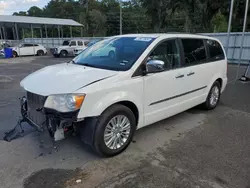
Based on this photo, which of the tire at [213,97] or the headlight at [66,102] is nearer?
the headlight at [66,102]

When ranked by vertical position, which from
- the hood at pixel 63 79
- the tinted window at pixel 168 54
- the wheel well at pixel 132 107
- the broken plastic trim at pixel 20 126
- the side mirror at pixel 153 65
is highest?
the tinted window at pixel 168 54

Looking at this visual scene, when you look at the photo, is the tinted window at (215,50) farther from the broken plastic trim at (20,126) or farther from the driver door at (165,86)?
the broken plastic trim at (20,126)

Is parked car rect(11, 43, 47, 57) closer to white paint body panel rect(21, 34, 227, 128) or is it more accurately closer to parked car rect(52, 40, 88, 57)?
parked car rect(52, 40, 88, 57)

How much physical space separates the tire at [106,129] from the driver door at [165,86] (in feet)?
1.22

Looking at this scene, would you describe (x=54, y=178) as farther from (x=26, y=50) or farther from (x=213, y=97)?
(x=26, y=50)

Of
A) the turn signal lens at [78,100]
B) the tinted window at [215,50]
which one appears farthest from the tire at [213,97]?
the turn signal lens at [78,100]

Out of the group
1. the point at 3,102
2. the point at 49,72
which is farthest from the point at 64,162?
the point at 3,102

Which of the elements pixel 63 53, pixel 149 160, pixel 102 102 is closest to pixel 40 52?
pixel 63 53

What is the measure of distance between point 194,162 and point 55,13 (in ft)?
261

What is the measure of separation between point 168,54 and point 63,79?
1889mm

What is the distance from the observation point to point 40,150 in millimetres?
3268

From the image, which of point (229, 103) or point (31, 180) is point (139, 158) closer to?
point (31, 180)

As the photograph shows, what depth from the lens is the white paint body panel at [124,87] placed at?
8.87ft

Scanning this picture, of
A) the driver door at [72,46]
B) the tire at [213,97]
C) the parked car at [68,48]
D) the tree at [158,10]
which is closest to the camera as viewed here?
the tire at [213,97]
